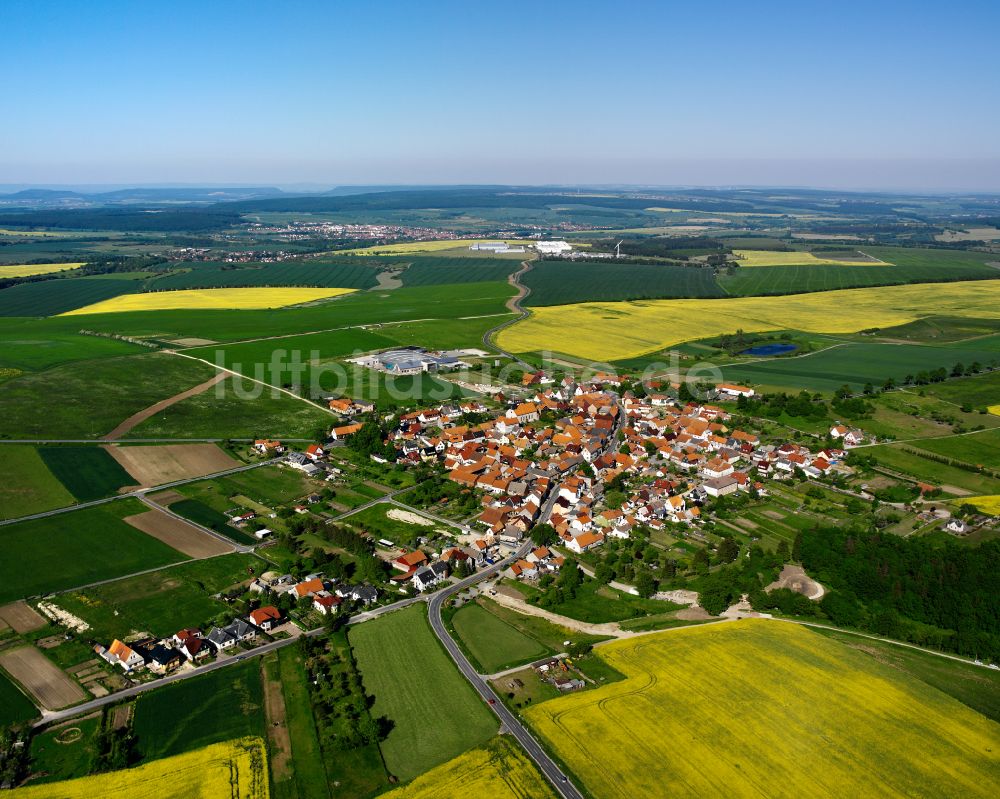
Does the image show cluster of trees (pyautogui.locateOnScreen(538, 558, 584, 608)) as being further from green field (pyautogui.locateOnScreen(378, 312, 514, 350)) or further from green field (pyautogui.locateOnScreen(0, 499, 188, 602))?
green field (pyautogui.locateOnScreen(378, 312, 514, 350))

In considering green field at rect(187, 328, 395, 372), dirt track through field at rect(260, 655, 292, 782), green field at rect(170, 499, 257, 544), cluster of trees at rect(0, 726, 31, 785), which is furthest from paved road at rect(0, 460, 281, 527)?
green field at rect(187, 328, 395, 372)

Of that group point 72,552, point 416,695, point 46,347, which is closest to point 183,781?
point 416,695

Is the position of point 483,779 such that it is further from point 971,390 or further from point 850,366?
point 850,366

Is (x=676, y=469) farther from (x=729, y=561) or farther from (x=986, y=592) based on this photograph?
(x=986, y=592)

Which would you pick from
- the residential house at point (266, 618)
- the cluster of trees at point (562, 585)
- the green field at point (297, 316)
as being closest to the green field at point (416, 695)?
the residential house at point (266, 618)

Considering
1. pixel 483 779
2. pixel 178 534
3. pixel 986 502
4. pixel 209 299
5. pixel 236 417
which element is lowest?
pixel 483 779

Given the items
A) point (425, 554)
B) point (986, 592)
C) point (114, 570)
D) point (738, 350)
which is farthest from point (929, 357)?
point (114, 570)

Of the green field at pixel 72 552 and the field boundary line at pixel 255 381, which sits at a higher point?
the field boundary line at pixel 255 381

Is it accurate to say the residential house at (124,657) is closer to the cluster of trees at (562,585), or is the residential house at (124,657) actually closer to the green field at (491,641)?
the green field at (491,641)
